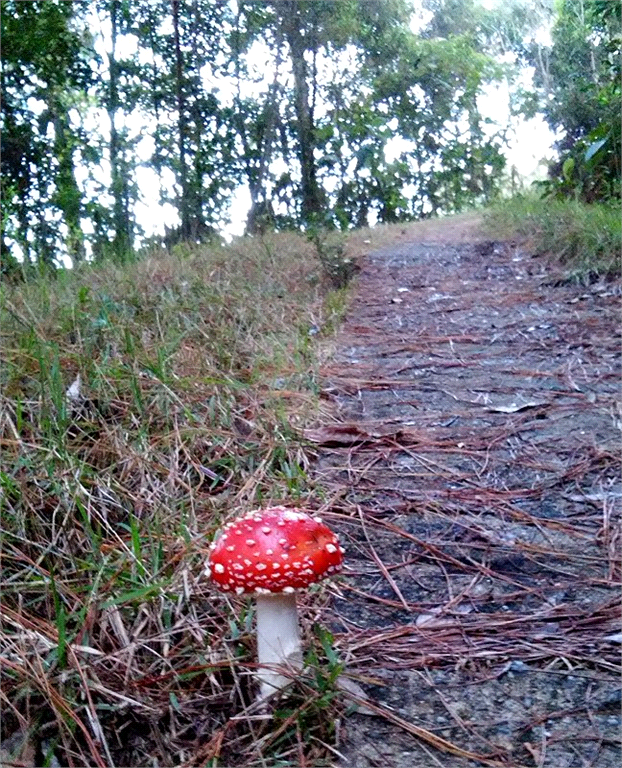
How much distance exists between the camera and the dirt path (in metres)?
1.29

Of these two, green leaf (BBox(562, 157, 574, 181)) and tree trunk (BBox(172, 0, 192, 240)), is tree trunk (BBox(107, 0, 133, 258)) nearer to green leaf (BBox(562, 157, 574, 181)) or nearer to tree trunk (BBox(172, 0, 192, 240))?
tree trunk (BBox(172, 0, 192, 240))

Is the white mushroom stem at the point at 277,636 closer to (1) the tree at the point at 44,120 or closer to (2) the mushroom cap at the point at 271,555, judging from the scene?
(2) the mushroom cap at the point at 271,555

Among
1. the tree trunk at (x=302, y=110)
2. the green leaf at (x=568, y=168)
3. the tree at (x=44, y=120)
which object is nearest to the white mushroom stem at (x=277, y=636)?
the tree at (x=44, y=120)

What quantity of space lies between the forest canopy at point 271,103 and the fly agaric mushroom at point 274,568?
3537 mm

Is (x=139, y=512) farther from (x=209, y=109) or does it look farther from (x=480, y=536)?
(x=209, y=109)

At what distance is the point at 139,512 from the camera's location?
194 centimetres

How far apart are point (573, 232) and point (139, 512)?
423 centimetres

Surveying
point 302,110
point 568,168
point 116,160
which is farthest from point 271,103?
point 568,168

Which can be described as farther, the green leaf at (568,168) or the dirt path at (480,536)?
the green leaf at (568,168)

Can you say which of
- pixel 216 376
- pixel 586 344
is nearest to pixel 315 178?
pixel 586 344

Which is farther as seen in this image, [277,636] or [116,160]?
[116,160]

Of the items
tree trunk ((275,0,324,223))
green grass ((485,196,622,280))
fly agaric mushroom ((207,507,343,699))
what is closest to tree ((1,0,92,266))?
tree trunk ((275,0,324,223))

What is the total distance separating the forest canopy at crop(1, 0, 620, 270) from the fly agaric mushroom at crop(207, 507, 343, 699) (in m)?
3.54

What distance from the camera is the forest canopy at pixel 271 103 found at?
6441mm
